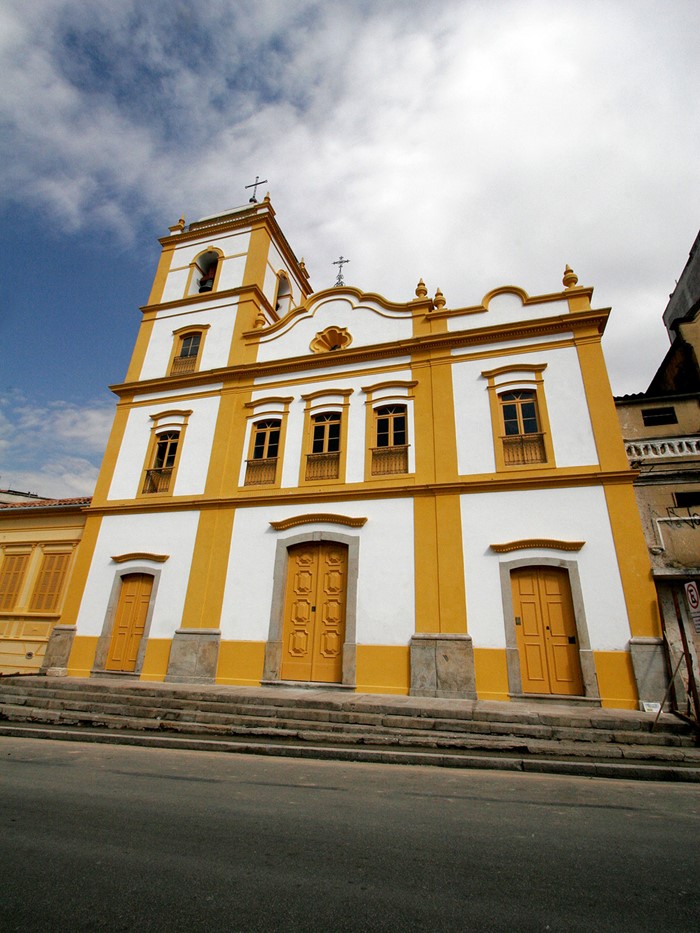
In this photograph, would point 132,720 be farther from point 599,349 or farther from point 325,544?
point 599,349

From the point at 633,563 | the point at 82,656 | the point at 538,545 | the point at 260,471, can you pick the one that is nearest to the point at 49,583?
the point at 82,656

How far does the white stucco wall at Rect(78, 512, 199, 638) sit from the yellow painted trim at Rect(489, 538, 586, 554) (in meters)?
7.53

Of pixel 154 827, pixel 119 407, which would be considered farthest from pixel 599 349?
pixel 119 407

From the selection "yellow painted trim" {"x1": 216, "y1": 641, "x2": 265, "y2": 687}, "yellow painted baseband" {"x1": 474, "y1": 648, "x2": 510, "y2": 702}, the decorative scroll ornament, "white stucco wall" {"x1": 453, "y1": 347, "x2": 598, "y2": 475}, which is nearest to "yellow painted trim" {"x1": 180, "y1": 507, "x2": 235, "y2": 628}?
"yellow painted trim" {"x1": 216, "y1": 641, "x2": 265, "y2": 687}

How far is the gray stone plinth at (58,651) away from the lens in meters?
11.6

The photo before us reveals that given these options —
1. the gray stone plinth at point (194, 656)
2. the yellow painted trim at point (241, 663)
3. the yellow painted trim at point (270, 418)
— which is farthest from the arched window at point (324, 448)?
the gray stone plinth at point (194, 656)

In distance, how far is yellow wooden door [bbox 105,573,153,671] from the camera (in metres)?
11.5

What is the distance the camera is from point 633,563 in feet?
28.8

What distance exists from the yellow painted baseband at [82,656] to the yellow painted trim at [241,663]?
11.8ft

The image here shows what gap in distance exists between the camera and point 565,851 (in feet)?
10.9

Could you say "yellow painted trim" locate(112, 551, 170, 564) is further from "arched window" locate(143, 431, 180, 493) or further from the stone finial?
the stone finial

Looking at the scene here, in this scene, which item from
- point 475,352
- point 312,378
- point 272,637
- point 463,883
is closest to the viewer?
point 463,883

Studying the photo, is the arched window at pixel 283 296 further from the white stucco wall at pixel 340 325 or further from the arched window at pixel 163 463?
the arched window at pixel 163 463

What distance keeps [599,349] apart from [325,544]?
25.7 ft
